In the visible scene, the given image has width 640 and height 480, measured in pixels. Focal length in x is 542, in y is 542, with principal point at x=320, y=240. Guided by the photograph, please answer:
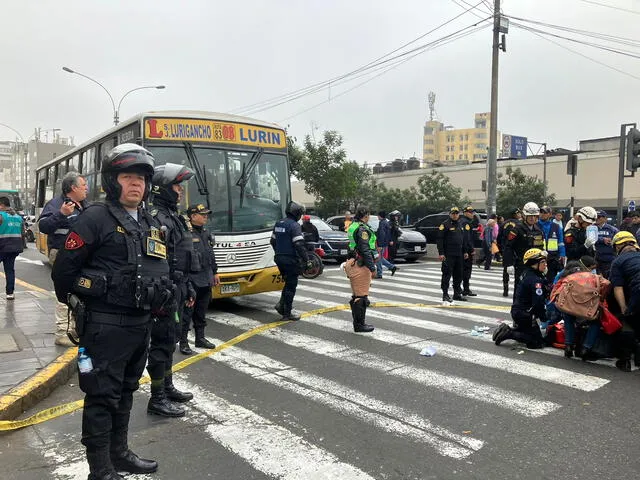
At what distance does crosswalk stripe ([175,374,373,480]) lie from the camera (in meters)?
3.54

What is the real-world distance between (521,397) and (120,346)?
12.0 ft

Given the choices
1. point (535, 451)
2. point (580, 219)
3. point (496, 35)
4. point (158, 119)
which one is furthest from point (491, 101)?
point (535, 451)

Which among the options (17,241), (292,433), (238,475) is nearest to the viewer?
(238,475)

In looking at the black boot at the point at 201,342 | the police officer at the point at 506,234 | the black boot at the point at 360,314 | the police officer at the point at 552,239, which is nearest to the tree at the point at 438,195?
the police officer at the point at 506,234

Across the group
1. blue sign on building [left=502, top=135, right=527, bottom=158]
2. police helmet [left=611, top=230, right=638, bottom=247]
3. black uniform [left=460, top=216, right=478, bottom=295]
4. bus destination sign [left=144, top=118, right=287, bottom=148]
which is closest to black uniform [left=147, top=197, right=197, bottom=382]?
bus destination sign [left=144, top=118, right=287, bottom=148]

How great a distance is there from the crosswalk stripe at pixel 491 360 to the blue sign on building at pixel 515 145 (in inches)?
2132

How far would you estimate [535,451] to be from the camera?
3834 mm

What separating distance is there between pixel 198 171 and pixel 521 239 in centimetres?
557

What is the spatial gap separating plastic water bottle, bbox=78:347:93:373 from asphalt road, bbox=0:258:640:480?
983 mm

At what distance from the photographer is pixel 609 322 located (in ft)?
19.6

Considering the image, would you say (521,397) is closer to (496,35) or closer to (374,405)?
(374,405)

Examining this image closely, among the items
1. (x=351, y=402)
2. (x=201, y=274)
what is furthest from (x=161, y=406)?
(x=201, y=274)

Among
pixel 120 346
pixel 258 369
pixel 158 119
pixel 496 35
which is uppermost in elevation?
pixel 496 35

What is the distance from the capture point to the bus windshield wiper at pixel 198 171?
8719 millimetres
